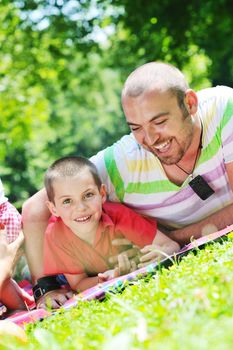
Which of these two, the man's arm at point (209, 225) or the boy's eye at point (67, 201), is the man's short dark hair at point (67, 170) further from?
the man's arm at point (209, 225)

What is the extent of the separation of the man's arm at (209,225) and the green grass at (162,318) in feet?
4.09

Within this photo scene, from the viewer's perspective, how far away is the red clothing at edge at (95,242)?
4.60 metres

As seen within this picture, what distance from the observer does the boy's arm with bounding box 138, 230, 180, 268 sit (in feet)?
14.0

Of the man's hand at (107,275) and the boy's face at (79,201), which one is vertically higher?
the boy's face at (79,201)

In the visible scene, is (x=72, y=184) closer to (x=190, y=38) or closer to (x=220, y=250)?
(x=220, y=250)

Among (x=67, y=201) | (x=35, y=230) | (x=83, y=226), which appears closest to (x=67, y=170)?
(x=67, y=201)

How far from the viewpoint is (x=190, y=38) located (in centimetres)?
1478

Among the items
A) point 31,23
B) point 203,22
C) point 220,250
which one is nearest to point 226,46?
point 203,22

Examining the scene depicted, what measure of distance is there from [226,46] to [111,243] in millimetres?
10225

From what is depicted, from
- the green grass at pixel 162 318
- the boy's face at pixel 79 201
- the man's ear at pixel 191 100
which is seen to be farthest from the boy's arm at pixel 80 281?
the man's ear at pixel 191 100

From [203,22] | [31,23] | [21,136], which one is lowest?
[21,136]

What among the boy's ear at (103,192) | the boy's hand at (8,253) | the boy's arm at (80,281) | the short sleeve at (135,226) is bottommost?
the boy's arm at (80,281)

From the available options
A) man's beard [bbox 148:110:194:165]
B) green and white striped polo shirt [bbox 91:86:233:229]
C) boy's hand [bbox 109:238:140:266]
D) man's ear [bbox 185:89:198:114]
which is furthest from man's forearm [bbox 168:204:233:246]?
man's ear [bbox 185:89:198:114]

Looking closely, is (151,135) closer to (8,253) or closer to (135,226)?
(135,226)
